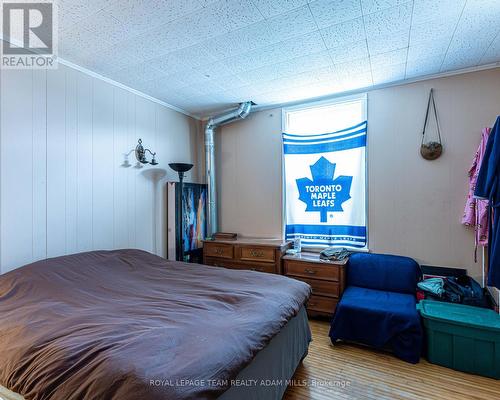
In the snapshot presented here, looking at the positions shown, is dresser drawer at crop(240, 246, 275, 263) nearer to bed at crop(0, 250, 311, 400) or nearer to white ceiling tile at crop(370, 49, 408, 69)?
bed at crop(0, 250, 311, 400)

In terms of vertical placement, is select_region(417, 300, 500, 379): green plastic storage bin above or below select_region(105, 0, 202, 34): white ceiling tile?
below

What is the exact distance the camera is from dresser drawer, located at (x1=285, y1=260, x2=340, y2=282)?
2727 mm

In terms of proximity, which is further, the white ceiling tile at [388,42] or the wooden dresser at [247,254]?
the wooden dresser at [247,254]

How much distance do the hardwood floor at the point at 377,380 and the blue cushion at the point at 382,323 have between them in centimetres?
12

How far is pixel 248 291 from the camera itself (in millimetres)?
1734

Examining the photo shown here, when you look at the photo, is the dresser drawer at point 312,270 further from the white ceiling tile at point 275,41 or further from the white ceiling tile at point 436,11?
the white ceiling tile at point 436,11

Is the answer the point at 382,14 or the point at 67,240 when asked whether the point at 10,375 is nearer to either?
the point at 67,240

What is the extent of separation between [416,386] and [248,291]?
138cm

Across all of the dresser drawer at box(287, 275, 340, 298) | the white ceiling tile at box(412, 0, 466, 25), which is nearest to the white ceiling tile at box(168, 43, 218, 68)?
the white ceiling tile at box(412, 0, 466, 25)

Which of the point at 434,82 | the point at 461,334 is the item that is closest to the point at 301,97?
the point at 434,82

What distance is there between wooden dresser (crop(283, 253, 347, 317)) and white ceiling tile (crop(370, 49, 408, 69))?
2.02 m

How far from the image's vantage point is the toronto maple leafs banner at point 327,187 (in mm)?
3051

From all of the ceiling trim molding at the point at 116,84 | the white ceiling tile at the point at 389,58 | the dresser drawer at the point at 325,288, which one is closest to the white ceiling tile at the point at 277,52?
the white ceiling tile at the point at 389,58

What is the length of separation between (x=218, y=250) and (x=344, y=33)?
266 centimetres
